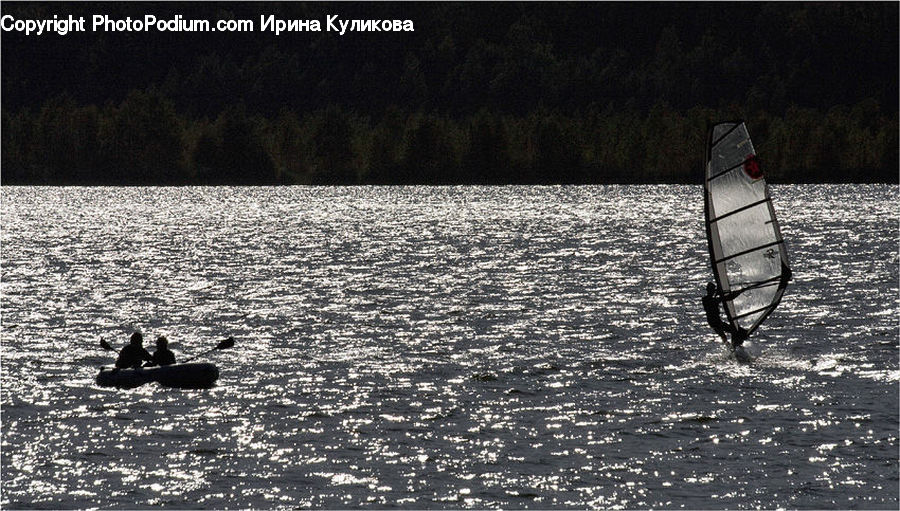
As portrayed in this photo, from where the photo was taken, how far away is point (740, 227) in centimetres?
4822

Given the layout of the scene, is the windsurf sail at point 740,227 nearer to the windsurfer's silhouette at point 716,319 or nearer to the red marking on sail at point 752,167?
the red marking on sail at point 752,167

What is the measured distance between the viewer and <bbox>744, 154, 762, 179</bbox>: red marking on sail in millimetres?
47469

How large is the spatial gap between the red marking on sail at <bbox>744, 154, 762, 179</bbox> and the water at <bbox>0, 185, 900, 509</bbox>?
258 inches

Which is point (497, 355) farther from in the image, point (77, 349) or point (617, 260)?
point (617, 260)

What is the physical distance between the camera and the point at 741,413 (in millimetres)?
38438

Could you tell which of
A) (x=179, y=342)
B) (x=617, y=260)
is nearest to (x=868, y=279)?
(x=617, y=260)

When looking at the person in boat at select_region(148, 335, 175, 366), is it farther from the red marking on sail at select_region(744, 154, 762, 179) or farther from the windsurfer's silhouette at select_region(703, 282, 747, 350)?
the red marking on sail at select_region(744, 154, 762, 179)

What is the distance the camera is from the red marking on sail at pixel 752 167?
47469 mm

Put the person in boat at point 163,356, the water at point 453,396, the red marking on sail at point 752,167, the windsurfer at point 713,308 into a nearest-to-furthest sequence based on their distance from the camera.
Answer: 1. the water at point 453,396
2. the person in boat at point 163,356
3. the windsurfer at point 713,308
4. the red marking on sail at point 752,167


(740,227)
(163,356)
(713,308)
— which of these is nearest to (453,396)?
(163,356)

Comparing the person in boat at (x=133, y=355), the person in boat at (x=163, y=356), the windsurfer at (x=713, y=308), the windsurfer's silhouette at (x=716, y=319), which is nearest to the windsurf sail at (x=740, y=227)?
the windsurfer's silhouette at (x=716, y=319)

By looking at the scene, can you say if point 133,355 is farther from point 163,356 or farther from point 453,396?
point 453,396

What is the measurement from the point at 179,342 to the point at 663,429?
27.1m

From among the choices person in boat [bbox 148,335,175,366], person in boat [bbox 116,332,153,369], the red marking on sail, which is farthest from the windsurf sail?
person in boat [bbox 116,332,153,369]
